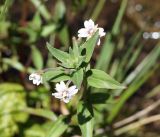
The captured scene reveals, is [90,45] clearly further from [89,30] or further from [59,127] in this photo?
[59,127]

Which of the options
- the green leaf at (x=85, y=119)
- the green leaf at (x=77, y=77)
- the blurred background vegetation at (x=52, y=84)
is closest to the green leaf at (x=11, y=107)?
the blurred background vegetation at (x=52, y=84)

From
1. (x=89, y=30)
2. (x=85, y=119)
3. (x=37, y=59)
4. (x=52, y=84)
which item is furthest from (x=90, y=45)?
(x=37, y=59)

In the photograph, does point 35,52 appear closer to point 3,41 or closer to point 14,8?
point 3,41

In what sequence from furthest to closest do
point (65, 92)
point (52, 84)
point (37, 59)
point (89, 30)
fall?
point (37, 59), point (52, 84), point (89, 30), point (65, 92)

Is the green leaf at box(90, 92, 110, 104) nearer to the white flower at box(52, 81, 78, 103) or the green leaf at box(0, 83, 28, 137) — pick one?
the white flower at box(52, 81, 78, 103)

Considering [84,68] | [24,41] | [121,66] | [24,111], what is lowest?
[84,68]

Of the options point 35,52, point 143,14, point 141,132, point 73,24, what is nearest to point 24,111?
point 35,52
